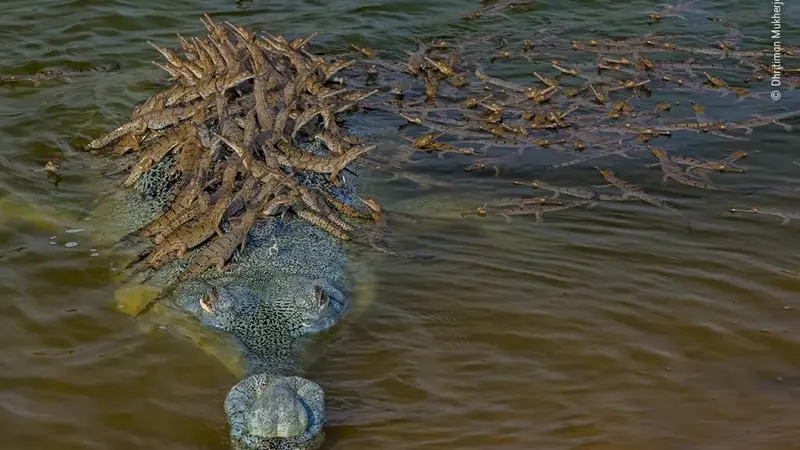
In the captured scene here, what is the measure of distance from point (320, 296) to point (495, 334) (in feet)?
3.94

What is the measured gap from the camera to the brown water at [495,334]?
A: 5293 millimetres

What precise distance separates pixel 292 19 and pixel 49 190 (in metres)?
5.13

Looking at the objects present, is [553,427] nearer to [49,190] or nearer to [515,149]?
[515,149]

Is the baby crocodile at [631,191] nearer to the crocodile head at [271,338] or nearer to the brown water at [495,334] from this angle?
the brown water at [495,334]

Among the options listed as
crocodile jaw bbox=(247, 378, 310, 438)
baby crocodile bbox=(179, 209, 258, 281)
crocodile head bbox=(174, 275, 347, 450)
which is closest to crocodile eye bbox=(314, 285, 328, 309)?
crocodile head bbox=(174, 275, 347, 450)

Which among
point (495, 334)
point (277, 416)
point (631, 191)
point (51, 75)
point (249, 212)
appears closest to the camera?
point (277, 416)

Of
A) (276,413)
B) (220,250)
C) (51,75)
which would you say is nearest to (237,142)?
(220,250)

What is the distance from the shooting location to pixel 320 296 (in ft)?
20.0

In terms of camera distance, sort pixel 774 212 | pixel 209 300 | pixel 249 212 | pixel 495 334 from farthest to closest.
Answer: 1. pixel 774 212
2. pixel 249 212
3. pixel 495 334
4. pixel 209 300

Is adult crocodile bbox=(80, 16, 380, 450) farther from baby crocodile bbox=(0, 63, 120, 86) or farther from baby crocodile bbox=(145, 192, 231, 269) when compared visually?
baby crocodile bbox=(0, 63, 120, 86)

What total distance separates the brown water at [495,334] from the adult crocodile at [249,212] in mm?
249

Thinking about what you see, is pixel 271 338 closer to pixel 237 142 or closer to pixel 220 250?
pixel 220 250

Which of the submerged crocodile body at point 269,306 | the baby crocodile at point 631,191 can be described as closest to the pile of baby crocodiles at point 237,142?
the submerged crocodile body at point 269,306

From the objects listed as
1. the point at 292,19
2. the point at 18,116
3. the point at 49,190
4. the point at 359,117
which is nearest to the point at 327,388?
the point at 49,190
